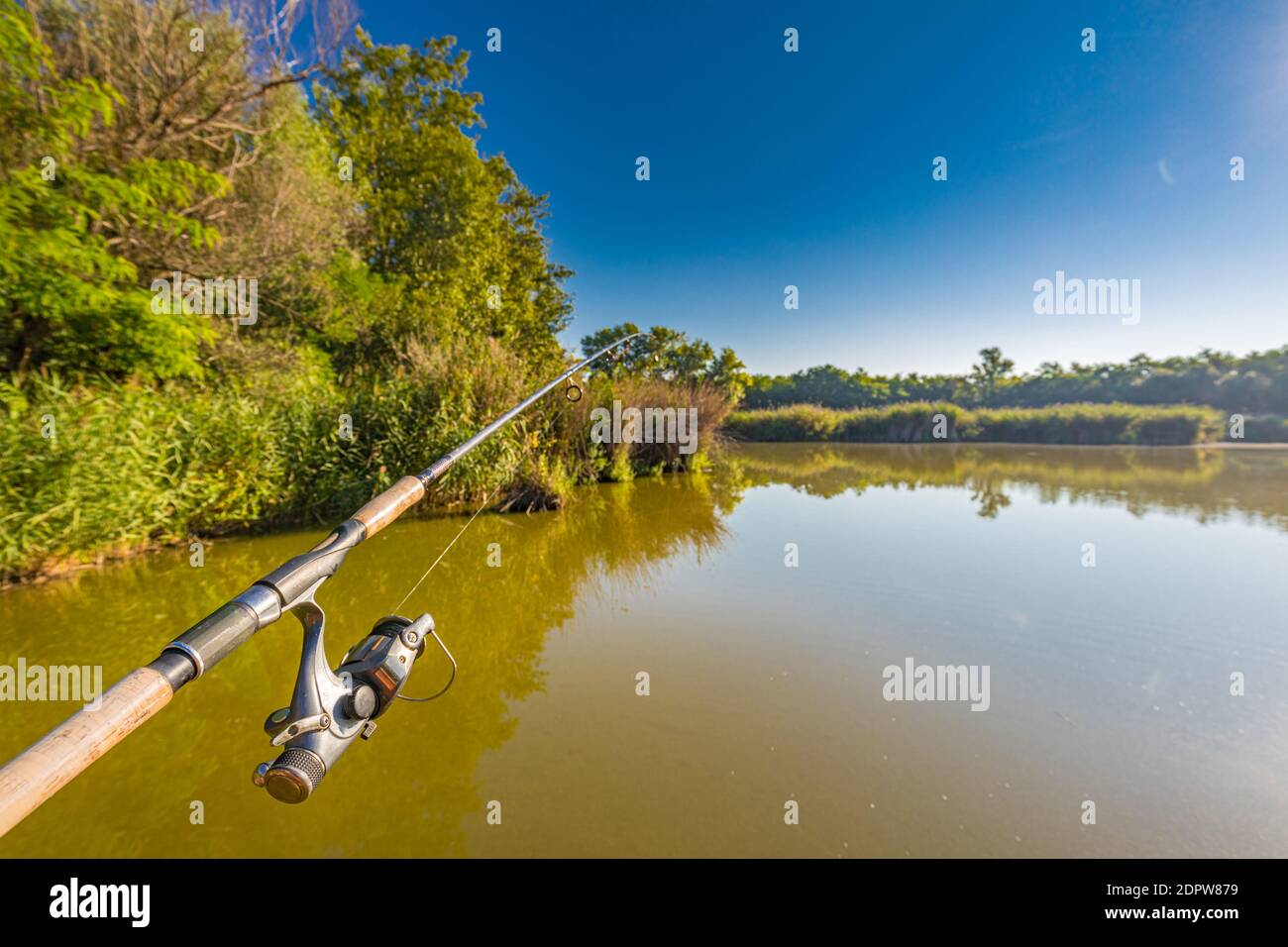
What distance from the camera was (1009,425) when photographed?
2345cm

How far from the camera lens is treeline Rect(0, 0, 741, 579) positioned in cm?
453

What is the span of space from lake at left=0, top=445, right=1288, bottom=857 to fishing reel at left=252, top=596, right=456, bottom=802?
0.77 meters

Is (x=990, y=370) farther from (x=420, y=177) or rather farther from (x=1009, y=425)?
(x=420, y=177)

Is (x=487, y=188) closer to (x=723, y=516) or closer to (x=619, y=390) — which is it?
(x=619, y=390)

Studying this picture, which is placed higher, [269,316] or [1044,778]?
[269,316]

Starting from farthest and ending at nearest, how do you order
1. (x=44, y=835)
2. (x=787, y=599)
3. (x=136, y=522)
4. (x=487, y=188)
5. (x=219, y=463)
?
(x=487, y=188), (x=219, y=463), (x=136, y=522), (x=787, y=599), (x=44, y=835)

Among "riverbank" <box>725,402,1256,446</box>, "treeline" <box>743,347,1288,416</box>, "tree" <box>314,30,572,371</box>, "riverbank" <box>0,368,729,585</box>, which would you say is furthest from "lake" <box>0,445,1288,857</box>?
"treeline" <box>743,347,1288,416</box>

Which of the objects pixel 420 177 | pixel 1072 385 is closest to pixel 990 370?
pixel 1072 385

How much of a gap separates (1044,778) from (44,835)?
359 centimetres

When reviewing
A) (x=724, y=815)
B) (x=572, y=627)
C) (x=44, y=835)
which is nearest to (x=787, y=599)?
(x=572, y=627)

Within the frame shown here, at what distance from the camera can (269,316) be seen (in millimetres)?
11281

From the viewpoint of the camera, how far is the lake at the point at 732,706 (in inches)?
69.8

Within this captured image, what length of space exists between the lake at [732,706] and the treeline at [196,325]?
924 millimetres

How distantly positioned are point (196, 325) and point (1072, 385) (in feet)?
133
